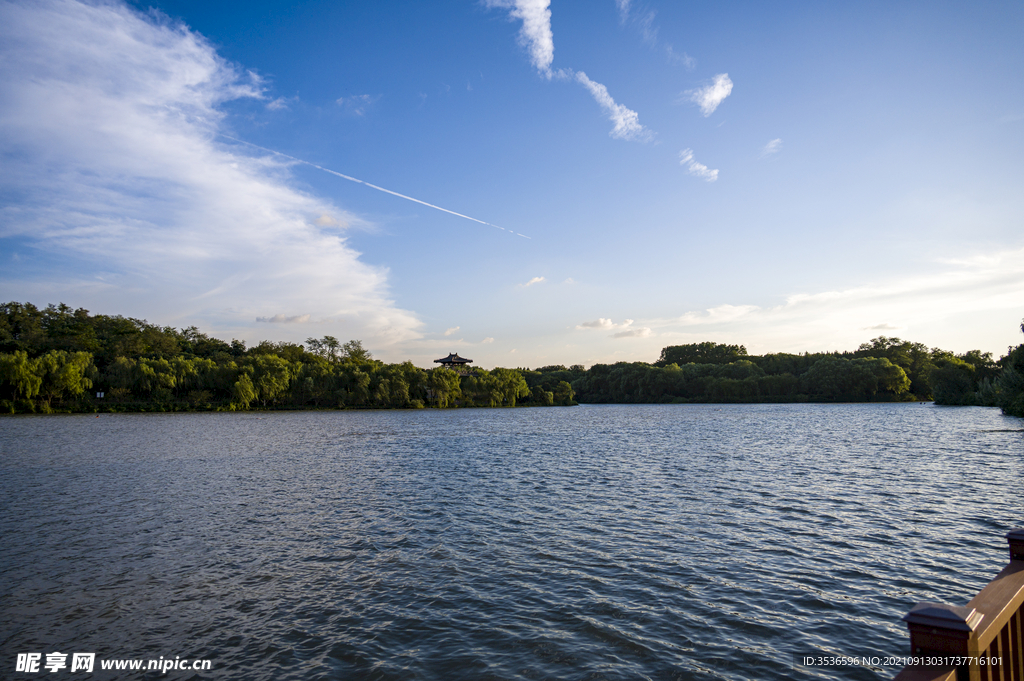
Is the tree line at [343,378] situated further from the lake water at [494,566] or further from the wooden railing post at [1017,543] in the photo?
the wooden railing post at [1017,543]

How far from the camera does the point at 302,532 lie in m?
15.3

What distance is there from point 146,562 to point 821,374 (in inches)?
6360

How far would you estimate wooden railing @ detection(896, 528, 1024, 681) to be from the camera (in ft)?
10.5

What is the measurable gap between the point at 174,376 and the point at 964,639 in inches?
4386

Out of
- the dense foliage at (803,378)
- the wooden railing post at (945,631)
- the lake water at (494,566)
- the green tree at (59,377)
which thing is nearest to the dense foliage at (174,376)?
the green tree at (59,377)

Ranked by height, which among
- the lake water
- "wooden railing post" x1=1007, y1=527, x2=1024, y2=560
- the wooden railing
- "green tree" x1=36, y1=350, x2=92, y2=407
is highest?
"green tree" x1=36, y1=350, x2=92, y2=407

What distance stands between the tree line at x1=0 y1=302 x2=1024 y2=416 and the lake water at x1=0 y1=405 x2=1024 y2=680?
56539 millimetres

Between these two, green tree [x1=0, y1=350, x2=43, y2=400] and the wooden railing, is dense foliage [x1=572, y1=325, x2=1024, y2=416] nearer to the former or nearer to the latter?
the wooden railing

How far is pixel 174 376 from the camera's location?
308 feet

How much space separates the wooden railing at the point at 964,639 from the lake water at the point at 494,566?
4561 mm

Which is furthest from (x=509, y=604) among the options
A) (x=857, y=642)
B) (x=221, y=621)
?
(x=857, y=642)

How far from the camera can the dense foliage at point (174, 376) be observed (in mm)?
80500

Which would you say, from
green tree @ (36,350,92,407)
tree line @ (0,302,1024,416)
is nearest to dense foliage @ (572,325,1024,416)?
tree line @ (0,302,1024,416)

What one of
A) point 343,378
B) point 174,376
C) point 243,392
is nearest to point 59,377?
point 174,376
